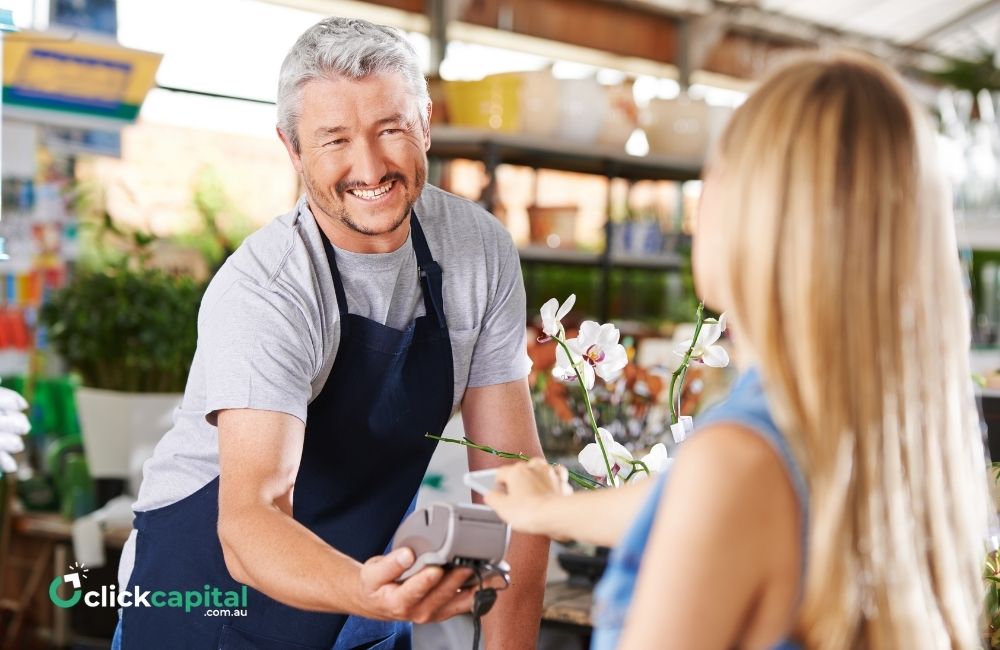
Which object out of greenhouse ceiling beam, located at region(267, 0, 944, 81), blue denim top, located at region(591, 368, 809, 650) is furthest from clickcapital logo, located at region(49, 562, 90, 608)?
greenhouse ceiling beam, located at region(267, 0, 944, 81)

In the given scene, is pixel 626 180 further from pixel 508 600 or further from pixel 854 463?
pixel 854 463

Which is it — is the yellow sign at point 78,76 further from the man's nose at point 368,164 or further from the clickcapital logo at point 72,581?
the man's nose at point 368,164

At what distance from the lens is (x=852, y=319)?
863mm

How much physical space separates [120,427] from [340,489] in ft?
6.82

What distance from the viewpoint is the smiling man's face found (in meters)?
1.57

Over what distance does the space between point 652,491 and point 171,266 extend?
3.44 m

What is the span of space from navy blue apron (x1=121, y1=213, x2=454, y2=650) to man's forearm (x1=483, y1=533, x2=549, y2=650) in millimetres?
200

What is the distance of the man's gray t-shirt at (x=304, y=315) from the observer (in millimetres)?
1506

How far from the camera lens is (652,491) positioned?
0.93 metres

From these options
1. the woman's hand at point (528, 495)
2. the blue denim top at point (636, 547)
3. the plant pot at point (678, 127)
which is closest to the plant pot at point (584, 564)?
the woman's hand at point (528, 495)

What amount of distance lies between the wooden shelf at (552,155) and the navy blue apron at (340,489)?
2.34 metres

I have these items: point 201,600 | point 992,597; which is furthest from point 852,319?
point 201,600

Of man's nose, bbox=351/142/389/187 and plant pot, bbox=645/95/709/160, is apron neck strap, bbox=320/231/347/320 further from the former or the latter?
plant pot, bbox=645/95/709/160

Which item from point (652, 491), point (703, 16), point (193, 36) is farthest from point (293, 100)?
point (703, 16)
